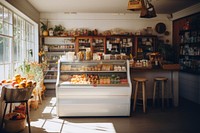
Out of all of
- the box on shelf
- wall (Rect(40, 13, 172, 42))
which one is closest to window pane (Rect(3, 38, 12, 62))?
wall (Rect(40, 13, 172, 42))

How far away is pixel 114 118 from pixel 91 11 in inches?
→ 193

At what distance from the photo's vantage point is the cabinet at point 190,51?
23.0 feet

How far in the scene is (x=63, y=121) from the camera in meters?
4.86

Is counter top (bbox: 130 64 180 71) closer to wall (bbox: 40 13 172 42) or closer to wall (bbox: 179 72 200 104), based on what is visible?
wall (bbox: 179 72 200 104)

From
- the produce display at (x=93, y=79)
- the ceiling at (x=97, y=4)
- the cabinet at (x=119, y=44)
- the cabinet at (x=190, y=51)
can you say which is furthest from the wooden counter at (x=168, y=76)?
the cabinet at (x=119, y=44)

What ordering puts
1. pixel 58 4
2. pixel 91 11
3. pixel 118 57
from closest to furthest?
pixel 118 57 → pixel 58 4 → pixel 91 11

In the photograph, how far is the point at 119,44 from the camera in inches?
349

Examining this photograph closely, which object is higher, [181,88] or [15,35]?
[15,35]

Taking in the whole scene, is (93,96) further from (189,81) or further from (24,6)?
(189,81)

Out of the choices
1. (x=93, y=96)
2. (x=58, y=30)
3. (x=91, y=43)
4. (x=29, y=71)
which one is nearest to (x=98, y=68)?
(x=93, y=96)

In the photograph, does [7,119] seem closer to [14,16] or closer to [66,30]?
[14,16]

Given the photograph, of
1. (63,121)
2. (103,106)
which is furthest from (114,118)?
(63,121)

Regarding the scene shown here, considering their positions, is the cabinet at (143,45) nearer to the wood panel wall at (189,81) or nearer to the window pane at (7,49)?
the wood panel wall at (189,81)

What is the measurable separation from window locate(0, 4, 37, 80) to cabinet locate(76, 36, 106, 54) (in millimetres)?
2242
